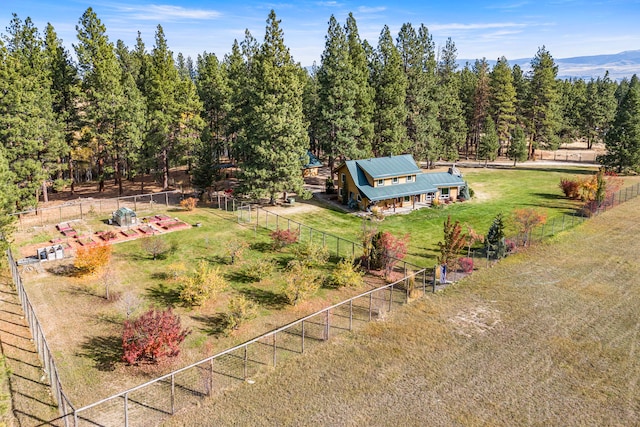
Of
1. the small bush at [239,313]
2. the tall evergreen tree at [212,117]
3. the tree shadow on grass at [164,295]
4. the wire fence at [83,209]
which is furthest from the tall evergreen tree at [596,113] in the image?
the tree shadow on grass at [164,295]

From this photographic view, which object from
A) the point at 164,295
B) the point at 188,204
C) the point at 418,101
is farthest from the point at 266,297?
the point at 418,101

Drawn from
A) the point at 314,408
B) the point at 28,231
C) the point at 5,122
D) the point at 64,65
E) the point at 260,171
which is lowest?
the point at 314,408

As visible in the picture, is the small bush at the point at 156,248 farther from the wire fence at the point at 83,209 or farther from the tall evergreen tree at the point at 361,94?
the tall evergreen tree at the point at 361,94

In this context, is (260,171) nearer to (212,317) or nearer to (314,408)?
(212,317)

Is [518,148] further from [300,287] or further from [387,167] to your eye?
[300,287]

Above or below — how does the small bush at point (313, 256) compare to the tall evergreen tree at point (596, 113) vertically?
below

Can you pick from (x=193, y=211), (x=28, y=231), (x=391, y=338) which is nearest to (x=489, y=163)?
(x=193, y=211)
